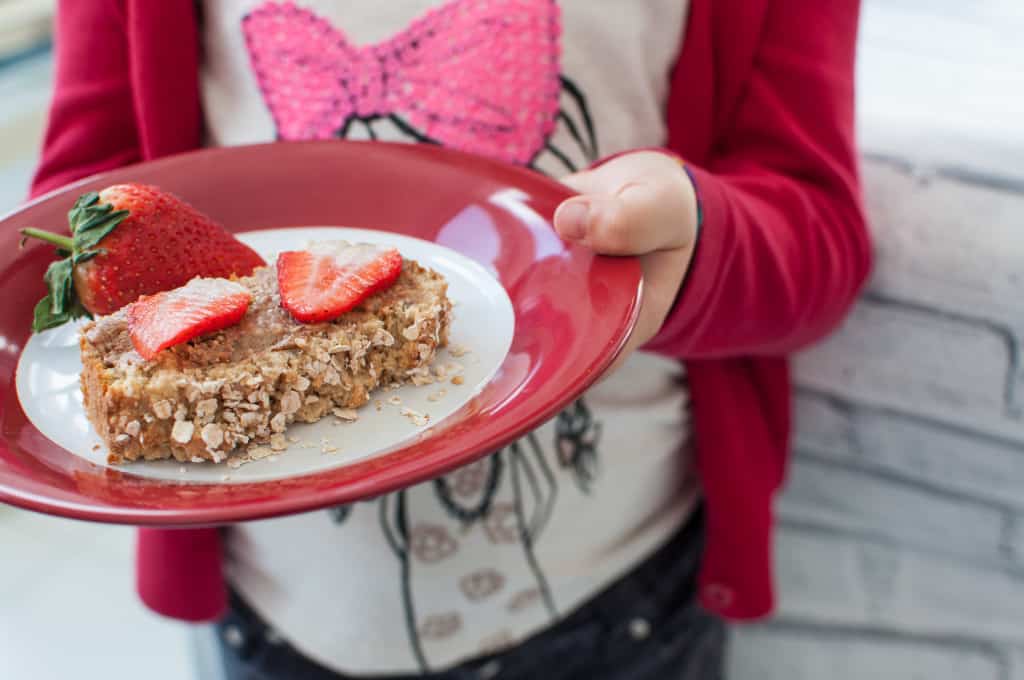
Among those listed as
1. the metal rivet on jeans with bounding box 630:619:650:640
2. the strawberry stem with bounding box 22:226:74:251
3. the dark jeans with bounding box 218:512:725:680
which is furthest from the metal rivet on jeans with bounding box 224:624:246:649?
the strawberry stem with bounding box 22:226:74:251

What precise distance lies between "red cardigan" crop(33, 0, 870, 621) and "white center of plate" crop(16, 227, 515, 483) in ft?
0.50

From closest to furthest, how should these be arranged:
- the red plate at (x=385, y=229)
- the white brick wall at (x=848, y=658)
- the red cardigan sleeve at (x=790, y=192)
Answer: the red plate at (x=385, y=229), the red cardigan sleeve at (x=790, y=192), the white brick wall at (x=848, y=658)

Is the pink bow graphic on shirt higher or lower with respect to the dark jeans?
higher

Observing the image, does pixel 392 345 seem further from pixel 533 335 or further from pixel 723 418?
pixel 723 418

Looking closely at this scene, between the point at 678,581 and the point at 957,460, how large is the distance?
0.31 meters

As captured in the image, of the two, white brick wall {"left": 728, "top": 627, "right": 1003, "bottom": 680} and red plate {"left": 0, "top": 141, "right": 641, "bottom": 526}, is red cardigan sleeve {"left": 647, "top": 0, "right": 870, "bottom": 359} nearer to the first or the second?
red plate {"left": 0, "top": 141, "right": 641, "bottom": 526}

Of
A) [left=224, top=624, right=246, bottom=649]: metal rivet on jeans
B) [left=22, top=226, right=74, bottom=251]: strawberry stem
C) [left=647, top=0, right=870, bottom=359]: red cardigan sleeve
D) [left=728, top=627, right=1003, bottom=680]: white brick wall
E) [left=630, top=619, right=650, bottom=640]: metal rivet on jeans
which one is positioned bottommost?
[left=728, top=627, right=1003, bottom=680]: white brick wall

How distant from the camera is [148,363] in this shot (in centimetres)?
52

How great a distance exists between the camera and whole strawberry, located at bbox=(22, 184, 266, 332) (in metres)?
0.56

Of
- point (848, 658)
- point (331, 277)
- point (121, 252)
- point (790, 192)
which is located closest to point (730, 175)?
point (790, 192)

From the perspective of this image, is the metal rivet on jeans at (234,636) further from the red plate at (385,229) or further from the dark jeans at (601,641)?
the red plate at (385,229)

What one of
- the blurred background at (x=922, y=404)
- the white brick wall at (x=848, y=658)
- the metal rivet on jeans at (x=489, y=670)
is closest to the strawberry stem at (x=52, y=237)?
the metal rivet on jeans at (x=489, y=670)

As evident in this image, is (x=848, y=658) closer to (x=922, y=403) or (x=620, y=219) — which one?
(x=922, y=403)

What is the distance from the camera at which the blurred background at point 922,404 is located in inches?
34.3
